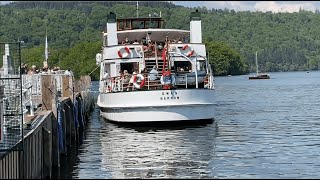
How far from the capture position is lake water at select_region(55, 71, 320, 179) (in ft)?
73.3

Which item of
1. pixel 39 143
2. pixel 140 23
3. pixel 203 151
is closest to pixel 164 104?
pixel 203 151

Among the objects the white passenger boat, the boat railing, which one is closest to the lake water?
the white passenger boat

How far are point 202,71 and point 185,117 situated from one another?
15.3ft

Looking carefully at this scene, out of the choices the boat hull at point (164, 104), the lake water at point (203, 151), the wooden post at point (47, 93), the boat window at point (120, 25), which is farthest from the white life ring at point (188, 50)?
the wooden post at point (47, 93)

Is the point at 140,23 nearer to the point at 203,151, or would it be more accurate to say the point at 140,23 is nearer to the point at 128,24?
the point at 128,24

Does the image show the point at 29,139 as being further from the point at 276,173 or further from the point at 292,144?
the point at 292,144

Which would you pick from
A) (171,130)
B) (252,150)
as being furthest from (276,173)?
(171,130)

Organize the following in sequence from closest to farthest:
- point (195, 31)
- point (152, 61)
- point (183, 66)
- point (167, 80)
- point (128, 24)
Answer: point (167, 80) → point (152, 61) → point (183, 66) → point (195, 31) → point (128, 24)

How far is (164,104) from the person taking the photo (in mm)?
34188

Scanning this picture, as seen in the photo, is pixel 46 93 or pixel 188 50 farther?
pixel 188 50

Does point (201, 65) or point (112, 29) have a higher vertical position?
point (112, 29)

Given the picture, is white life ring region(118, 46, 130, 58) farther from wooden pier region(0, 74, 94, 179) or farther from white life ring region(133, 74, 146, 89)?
wooden pier region(0, 74, 94, 179)

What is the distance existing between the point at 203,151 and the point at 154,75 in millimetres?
8444

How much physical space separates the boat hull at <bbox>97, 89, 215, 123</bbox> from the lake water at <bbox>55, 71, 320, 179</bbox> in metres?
0.61
